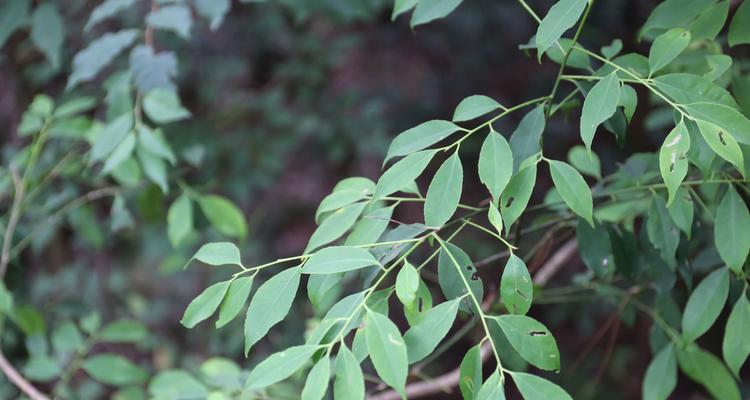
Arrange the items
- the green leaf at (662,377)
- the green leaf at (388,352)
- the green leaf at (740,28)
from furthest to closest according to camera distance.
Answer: the green leaf at (662,377), the green leaf at (740,28), the green leaf at (388,352)

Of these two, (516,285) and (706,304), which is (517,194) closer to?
(516,285)

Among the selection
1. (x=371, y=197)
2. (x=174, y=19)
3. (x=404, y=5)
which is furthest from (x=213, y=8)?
(x=371, y=197)

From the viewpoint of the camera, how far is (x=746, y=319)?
0.86m

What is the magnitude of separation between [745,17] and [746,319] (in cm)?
34

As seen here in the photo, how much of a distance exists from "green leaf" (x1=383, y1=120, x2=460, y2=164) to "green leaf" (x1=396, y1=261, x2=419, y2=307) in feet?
0.44

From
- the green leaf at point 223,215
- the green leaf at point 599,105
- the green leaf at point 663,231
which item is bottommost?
the green leaf at point 223,215

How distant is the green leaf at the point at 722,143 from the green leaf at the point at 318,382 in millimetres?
390

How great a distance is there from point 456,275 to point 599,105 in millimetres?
215

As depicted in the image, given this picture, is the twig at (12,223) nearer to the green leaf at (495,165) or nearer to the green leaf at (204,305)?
the green leaf at (204,305)

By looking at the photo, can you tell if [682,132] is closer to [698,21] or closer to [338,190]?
[698,21]

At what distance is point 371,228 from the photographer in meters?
0.84

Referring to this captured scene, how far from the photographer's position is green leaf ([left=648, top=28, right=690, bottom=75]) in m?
0.77

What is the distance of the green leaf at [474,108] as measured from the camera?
2.63 ft

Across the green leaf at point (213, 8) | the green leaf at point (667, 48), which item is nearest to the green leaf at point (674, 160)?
the green leaf at point (667, 48)
